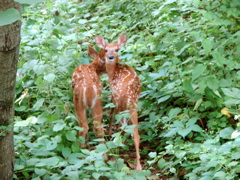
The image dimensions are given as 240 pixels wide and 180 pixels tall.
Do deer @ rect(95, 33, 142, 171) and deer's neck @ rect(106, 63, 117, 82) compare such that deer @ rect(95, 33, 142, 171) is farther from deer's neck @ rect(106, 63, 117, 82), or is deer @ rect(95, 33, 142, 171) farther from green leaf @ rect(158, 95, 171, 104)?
green leaf @ rect(158, 95, 171, 104)

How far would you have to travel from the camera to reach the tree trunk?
3.51 meters

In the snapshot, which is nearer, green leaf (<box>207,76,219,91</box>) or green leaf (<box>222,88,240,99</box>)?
green leaf (<box>222,88,240,99</box>)

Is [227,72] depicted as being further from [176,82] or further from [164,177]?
[164,177]

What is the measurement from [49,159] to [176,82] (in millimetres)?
2487

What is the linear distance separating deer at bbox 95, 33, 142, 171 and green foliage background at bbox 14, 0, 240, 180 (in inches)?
11.1

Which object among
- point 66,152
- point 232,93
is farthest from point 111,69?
point 232,93

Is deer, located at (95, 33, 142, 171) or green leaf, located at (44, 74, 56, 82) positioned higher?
green leaf, located at (44, 74, 56, 82)

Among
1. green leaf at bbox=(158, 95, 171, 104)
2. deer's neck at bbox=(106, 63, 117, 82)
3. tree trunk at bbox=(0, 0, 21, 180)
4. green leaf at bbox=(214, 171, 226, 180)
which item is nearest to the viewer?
tree trunk at bbox=(0, 0, 21, 180)

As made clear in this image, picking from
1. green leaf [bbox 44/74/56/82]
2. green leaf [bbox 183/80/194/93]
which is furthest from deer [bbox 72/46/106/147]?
green leaf [bbox 183/80/194/93]

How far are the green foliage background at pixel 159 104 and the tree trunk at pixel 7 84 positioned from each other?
0.16 m

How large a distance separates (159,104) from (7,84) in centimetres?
319

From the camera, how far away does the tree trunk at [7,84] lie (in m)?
3.51

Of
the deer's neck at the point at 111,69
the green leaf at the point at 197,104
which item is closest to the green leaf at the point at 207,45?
the green leaf at the point at 197,104

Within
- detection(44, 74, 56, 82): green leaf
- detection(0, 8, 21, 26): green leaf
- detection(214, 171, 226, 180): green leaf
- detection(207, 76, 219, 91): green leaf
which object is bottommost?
detection(214, 171, 226, 180): green leaf
